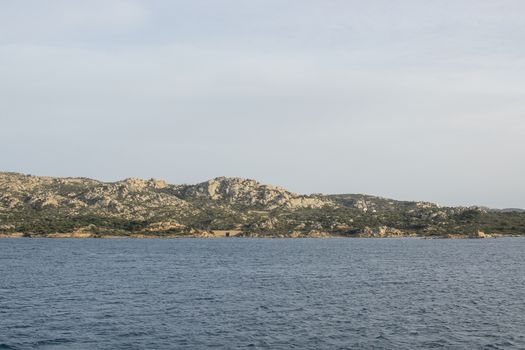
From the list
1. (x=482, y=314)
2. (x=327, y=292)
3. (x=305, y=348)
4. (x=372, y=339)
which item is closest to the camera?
(x=305, y=348)

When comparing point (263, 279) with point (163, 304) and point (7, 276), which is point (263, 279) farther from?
point (7, 276)

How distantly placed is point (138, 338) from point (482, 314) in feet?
135

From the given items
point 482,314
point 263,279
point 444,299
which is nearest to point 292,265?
A: point 263,279

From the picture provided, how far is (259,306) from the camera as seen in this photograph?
73.8 m

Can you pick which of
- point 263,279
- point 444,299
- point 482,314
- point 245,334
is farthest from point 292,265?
point 245,334

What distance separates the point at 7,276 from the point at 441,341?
83990 millimetres

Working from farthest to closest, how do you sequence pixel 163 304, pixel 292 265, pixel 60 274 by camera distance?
pixel 292 265
pixel 60 274
pixel 163 304

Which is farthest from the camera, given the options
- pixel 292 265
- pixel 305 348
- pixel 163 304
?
pixel 292 265

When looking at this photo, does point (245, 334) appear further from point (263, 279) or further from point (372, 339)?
point (263, 279)

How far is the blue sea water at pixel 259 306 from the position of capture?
178 ft

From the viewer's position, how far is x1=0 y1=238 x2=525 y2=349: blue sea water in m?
54.2

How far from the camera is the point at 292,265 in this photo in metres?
136

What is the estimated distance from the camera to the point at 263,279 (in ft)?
347

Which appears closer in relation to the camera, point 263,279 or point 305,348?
point 305,348
